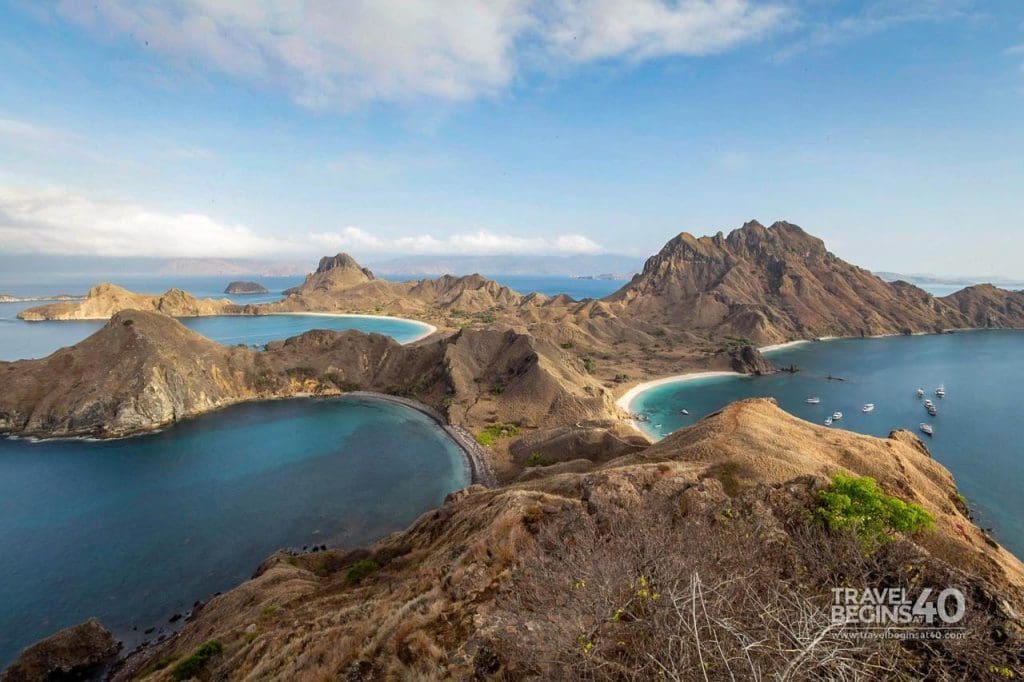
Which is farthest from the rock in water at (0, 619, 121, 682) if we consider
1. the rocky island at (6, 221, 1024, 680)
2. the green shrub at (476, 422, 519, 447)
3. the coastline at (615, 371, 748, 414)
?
the coastline at (615, 371, 748, 414)

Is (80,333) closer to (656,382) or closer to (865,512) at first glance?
(656,382)

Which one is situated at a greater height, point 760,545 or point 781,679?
point 781,679

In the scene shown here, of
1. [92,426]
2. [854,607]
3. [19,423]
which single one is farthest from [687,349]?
[19,423]

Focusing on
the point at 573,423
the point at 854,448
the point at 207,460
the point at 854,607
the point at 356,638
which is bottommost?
the point at 207,460

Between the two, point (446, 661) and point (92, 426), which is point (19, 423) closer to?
point (92, 426)

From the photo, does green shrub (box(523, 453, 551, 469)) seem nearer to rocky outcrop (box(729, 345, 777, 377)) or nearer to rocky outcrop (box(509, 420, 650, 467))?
rocky outcrop (box(509, 420, 650, 467))

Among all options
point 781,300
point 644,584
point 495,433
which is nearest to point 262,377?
point 495,433
